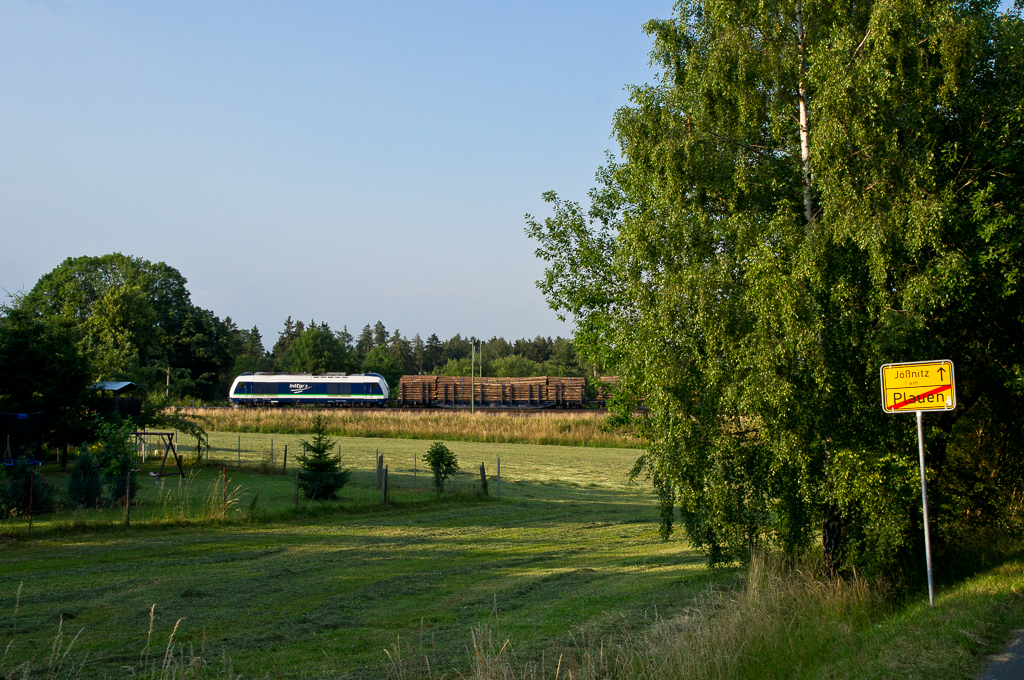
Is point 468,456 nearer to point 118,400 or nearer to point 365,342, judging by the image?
point 118,400

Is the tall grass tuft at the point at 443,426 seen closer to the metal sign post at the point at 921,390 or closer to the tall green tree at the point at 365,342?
the metal sign post at the point at 921,390

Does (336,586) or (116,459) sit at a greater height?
(116,459)

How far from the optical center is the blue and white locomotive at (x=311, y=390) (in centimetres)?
7412

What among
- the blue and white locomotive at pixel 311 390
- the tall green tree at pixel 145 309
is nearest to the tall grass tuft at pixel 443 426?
the blue and white locomotive at pixel 311 390

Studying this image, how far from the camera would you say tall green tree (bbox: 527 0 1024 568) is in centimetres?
1134

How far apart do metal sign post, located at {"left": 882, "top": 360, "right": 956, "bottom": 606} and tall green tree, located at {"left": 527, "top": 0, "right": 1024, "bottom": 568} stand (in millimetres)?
860

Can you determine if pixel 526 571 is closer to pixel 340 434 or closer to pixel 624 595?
pixel 624 595

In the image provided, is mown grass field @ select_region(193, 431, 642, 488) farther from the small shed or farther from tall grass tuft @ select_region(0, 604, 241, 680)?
tall grass tuft @ select_region(0, 604, 241, 680)

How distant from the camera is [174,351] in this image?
98562mm

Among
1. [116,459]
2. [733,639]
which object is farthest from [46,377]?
[733,639]

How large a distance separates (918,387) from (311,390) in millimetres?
69982

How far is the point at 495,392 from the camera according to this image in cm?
7781

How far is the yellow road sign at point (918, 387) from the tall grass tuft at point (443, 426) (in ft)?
132

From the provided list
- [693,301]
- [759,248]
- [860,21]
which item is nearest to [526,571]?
[693,301]
